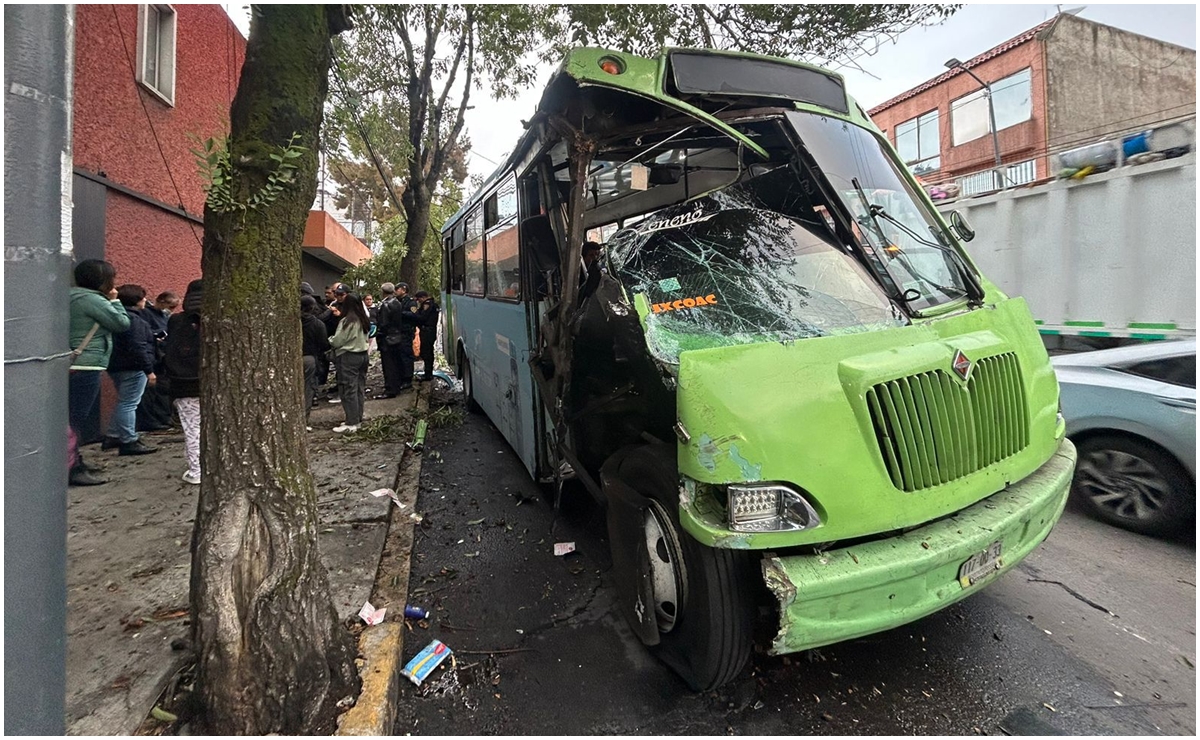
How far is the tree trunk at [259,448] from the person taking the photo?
2203mm

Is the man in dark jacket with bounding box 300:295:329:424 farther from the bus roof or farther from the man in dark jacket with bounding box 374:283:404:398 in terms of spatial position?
the bus roof

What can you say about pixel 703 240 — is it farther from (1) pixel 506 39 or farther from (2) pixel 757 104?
(1) pixel 506 39

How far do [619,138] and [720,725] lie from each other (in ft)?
9.19

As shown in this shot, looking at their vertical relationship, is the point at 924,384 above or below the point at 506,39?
below

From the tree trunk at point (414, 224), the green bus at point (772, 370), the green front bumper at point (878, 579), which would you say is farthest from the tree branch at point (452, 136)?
the green front bumper at point (878, 579)

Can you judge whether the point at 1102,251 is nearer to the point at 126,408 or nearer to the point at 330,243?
the point at 126,408

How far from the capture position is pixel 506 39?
1034cm

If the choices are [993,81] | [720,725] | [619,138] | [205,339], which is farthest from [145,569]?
[993,81]

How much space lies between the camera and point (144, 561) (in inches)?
143

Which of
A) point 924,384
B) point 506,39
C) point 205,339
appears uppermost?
point 506,39

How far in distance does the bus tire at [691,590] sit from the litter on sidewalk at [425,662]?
3.45 feet

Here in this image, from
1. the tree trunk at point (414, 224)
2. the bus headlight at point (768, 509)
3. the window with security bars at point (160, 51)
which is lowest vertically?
the bus headlight at point (768, 509)

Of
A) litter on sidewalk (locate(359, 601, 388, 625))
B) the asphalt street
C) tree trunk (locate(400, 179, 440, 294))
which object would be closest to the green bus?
the asphalt street

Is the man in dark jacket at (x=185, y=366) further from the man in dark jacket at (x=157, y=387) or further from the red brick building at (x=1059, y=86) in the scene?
the red brick building at (x=1059, y=86)
